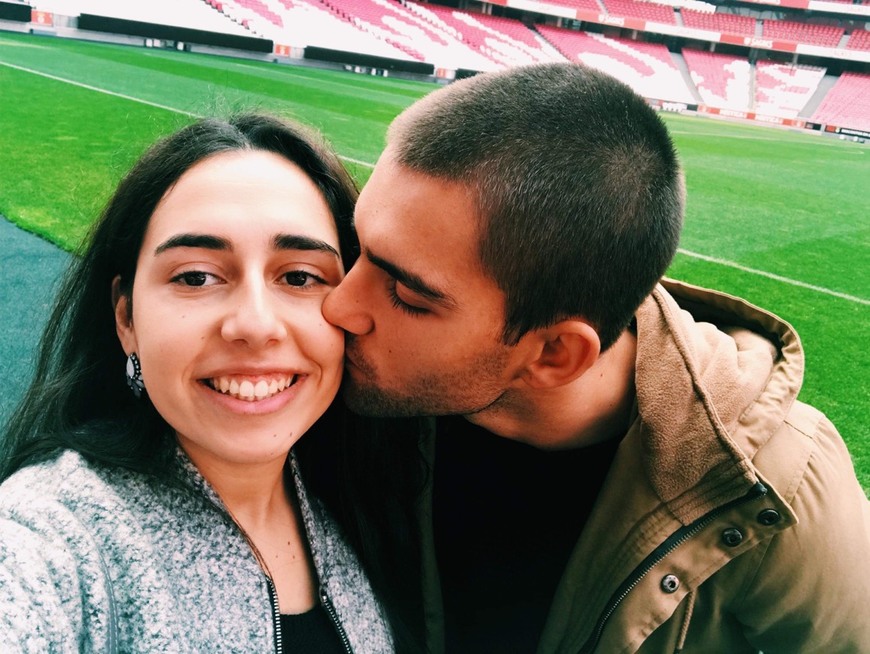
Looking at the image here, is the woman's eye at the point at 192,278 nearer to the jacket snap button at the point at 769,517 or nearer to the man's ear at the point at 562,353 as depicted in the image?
the man's ear at the point at 562,353

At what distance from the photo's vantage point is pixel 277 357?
1.53 m

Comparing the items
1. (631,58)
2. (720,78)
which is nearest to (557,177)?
(631,58)

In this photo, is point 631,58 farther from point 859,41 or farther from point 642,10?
point 859,41

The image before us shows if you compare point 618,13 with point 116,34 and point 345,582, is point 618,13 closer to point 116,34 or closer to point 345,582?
point 116,34

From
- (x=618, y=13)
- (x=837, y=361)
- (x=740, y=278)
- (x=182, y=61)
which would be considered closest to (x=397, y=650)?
(x=837, y=361)

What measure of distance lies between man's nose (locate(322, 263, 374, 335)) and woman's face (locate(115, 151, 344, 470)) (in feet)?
0.13

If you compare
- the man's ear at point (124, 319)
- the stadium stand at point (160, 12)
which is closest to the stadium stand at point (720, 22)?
the stadium stand at point (160, 12)

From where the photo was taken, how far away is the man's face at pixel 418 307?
1.85 m

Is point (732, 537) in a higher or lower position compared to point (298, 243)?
lower

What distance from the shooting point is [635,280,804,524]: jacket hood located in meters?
1.75

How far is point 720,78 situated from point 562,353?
47672 millimetres

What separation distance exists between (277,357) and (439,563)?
1138 mm

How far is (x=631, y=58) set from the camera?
43.2 m

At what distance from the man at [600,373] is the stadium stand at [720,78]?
4309 centimetres
